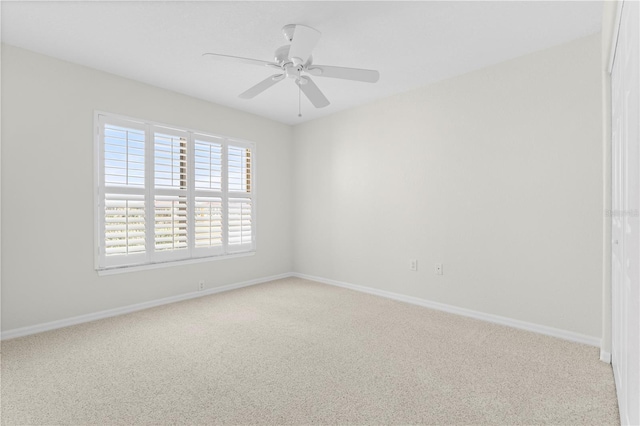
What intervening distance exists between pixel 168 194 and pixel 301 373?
2.52 meters

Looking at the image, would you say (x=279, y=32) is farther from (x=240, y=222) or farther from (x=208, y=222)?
(x=240, y=222)

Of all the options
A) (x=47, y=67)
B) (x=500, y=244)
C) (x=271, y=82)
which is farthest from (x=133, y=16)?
(x=500, y=244)

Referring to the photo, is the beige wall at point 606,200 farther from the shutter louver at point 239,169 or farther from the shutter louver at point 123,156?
the shutter louver at point 123,156

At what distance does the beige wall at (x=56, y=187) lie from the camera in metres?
2.65

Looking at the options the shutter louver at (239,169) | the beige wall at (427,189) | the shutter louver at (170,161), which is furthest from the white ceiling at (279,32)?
the shutter louver at (239,169)

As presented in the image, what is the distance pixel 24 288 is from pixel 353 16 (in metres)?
3.41

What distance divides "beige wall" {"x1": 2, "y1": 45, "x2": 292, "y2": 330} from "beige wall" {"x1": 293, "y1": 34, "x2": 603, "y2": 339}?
7.46ft

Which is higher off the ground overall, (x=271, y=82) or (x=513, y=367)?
(x=271, y=82)

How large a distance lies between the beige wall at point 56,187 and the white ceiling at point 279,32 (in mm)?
201

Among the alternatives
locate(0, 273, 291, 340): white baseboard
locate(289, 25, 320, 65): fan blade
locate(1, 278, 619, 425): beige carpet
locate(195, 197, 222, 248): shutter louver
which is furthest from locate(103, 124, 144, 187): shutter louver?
locate(289, 25, 320, 65): fan blade

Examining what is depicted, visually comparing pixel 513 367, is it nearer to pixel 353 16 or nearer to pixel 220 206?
pixel 353 16

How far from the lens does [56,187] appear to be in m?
2.88

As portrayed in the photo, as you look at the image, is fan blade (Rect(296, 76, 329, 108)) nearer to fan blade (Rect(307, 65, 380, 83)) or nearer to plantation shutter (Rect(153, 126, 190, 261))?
fan blade (Rect(307, 65, 380, 83))

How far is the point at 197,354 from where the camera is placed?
7.75 ft
